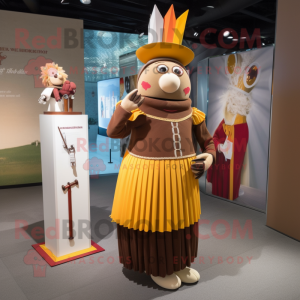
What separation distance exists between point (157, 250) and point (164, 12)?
390 cm

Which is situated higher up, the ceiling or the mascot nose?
the ceiling

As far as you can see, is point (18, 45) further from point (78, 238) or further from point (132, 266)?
point (132, 266)

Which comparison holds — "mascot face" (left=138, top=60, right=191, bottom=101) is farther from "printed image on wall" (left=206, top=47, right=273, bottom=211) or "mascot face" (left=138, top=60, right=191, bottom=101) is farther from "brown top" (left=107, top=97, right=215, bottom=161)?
"printed image on wall" (left=206, top=47, right=273, bottom=211)

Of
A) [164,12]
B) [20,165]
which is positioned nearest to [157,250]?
[20,165]

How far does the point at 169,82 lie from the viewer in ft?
5.81

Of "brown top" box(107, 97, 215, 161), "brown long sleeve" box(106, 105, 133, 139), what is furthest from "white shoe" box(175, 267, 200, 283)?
"brown long sleeve" box(106, 105, 133, 139)

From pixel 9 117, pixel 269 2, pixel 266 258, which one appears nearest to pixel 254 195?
pixel 266 258

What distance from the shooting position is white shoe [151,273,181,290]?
2.01 meters

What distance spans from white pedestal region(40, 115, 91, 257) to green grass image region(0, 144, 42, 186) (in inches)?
99.6

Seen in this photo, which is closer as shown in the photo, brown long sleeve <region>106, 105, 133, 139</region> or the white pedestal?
brown long sleeve <region>106, 105, 133, 139</region>

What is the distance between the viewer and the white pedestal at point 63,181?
2.27m

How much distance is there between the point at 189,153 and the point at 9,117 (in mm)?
3592

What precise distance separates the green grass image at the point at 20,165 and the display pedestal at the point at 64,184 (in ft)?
8.28

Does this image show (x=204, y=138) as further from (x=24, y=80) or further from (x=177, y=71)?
(x=24, y=80)
